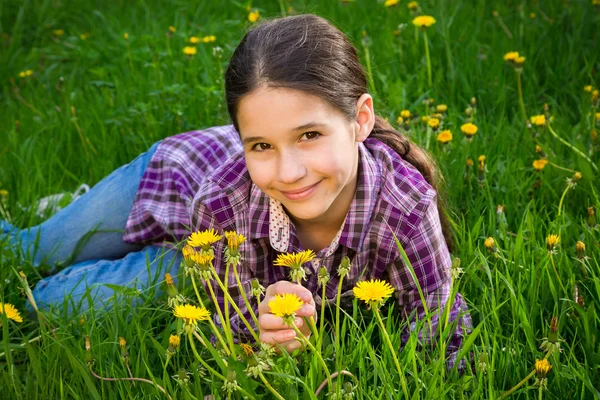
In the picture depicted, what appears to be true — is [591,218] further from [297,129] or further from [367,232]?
[297,129]

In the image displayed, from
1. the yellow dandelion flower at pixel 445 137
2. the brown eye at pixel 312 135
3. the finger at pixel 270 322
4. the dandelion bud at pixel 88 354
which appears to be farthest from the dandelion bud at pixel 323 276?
the yellow dandelion flower at pixel 445 137

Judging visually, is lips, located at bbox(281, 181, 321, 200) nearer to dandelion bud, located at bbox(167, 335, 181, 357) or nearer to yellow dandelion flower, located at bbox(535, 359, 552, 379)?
dandelion bud, located at bbox(167, 335, 181, 357)

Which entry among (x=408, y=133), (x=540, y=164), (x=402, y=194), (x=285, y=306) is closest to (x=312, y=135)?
(x=402, y=194)

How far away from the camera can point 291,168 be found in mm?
1744

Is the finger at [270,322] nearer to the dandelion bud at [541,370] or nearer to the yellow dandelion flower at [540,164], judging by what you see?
the dandelion bud at [541,370]

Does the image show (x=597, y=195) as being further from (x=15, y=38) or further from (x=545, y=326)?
(x=15, y=38)

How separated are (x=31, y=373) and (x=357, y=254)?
2.67ft

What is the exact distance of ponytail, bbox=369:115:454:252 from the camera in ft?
7.04

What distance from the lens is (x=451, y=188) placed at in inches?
98.5

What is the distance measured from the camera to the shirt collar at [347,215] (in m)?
1.95

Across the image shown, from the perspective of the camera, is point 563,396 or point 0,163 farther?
point 0,163

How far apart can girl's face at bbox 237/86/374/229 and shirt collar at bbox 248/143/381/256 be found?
4.7 inches

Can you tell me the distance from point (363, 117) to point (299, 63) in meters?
0.25

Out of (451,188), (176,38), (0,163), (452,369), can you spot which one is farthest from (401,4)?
(452,369)
